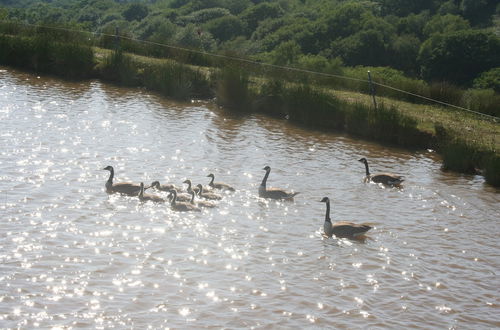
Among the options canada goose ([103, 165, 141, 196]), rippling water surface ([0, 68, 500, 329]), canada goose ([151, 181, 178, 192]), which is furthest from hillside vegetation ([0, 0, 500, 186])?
canada goose ([103, 165, 141, 196])

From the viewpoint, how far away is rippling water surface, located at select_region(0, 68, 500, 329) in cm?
935

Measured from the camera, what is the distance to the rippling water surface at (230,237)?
9352 mm

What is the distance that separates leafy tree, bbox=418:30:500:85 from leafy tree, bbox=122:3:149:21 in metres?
32.3

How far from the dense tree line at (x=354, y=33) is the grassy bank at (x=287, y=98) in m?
3.64

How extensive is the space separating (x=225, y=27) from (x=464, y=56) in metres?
20.5

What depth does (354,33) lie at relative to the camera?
1673 inches

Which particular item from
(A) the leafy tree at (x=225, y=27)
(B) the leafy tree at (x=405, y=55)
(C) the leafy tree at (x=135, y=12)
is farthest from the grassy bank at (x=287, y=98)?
(C) the leafy tree at (x=135, y=12)

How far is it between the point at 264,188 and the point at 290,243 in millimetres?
2875

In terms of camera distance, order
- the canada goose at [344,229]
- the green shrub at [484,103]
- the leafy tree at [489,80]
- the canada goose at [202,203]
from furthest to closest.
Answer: the leafy tree at [489,80], the green shrub at [484,103], the canada goose at [202,203], the canada goose at [344,229]

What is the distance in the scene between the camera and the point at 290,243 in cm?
1192

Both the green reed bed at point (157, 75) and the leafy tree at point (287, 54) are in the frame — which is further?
the leafy tree at point (287, 54)

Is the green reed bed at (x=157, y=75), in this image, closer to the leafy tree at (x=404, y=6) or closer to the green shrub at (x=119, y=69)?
the green shrub at (x=119, y=69)

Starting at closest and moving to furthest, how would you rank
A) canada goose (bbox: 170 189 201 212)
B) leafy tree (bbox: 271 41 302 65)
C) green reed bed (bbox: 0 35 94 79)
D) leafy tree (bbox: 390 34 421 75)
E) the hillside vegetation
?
canada goose (bbox: 170 189 201 212) → the hillside vegetation → green reed bed (bbox: 0 35 94 79) → leafy tree (bbox: 271 41 302 65) → leafy tree (bbox: 390 34 421 75)

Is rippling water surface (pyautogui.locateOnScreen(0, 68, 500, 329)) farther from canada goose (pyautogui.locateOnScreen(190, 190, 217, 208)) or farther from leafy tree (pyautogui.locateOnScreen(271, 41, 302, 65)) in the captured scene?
leafy tree (pyautogui.locateOnScreen(271, 41, 302, 65))
